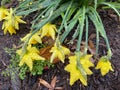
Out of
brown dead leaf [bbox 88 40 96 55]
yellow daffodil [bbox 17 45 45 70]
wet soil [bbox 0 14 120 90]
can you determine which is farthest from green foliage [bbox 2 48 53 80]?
brown dead leaf [bbox 88 40 96 55]

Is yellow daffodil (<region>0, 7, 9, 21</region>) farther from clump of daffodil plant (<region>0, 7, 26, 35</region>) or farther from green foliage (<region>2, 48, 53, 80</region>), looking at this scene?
green foliage (<region>2, 48, 53, 80</region>)

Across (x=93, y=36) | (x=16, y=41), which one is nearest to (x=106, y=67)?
(x=93, y=36)

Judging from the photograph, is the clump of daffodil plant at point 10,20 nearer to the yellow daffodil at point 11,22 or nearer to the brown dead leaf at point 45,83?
the yellow daffodil at point 11,22

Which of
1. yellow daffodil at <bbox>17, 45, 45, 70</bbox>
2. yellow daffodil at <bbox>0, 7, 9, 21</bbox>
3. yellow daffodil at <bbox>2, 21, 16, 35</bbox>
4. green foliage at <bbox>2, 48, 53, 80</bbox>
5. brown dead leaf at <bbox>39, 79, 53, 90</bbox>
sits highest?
yellow daffodil at <bbox>0, 7, 9, 21</bbox>

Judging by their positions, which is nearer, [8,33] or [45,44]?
[45,44]

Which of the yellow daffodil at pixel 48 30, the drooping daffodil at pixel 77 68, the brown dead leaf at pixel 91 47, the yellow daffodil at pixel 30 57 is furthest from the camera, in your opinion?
the brown dead leaf at pixel 91 47

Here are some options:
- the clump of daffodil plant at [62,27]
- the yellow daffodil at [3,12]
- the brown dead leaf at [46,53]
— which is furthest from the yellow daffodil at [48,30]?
the yellow daffodil at [3,12]

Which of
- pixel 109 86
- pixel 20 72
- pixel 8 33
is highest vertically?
pixel 8 33

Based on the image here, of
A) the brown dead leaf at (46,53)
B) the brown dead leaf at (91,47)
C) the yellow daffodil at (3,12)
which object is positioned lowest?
the brown dead leaf at (91,47)

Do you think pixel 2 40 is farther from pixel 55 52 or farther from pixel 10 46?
pixel 55 52
